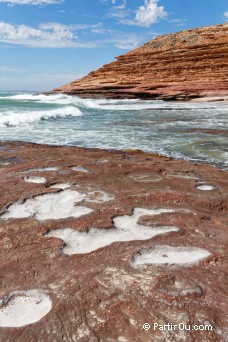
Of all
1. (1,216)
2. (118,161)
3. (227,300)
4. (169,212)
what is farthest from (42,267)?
(118,161)

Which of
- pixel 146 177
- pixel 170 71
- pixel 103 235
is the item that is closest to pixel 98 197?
pixel 103 235

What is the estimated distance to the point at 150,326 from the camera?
1.74 m

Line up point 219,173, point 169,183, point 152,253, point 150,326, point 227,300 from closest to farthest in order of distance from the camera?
point 150,326 < point 227,300 < point 152,253 < point 169,183 < point 219,173

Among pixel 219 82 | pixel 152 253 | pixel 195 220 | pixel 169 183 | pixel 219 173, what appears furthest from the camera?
pixel 219 82

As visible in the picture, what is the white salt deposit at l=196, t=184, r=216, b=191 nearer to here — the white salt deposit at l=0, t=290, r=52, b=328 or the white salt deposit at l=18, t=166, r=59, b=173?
the white salt deposit at l=18, t=166, r=59, b=173

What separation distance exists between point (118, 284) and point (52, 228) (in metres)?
1.00

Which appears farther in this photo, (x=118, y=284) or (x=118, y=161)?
(x=118, y=161)

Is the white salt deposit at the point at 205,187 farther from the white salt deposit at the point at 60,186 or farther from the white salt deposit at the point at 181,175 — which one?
the white salt deposit at the point at 60,186

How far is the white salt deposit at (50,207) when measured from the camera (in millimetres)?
3086

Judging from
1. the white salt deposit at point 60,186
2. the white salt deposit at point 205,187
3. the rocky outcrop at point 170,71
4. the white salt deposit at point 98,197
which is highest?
the rocky outcrop at point 170,71

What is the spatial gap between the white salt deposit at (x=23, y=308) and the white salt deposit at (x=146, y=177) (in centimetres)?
247

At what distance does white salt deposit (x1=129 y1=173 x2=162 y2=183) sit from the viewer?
423 cm

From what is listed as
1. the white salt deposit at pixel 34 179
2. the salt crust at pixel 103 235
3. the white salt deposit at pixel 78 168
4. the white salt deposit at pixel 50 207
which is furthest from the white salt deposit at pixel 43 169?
the salt crust at pixel 103 235

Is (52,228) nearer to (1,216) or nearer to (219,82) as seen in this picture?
(1,216)
